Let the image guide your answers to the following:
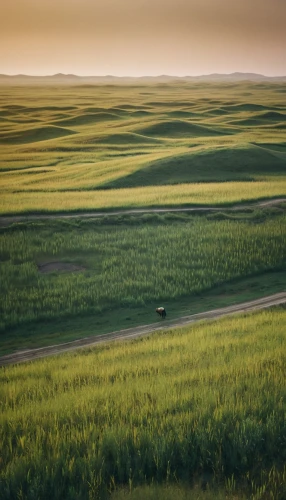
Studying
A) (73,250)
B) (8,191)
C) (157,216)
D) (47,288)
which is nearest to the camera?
(47,288)

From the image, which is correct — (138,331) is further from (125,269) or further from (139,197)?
(139,197)

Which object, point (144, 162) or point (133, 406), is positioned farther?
point (144, 162)

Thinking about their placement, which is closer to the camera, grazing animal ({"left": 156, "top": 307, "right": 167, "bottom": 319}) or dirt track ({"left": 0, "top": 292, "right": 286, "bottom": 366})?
dirt track ({"left": 0, "top": 292, "right": 286, "bottom": 366})

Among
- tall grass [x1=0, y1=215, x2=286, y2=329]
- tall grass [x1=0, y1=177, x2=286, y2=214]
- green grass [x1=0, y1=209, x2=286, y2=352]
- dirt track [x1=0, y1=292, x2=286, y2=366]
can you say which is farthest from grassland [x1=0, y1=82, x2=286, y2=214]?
dirt track [x1=0, y1=292, x2=286, y2=366]

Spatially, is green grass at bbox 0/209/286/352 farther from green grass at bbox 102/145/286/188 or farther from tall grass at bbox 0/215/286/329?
green grass at bbox 102/145/286/188

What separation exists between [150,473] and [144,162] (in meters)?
35.7

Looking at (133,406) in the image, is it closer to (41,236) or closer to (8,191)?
(41,236)

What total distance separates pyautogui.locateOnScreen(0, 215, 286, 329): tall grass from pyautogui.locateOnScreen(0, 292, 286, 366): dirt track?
67.7 inches

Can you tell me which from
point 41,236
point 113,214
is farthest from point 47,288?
point 113,214

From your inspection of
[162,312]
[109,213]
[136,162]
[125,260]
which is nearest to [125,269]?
[125,260]

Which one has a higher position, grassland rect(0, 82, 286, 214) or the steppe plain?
grassland rect(0, 82, 286, 214)

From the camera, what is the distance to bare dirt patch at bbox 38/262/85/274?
18562 millimetres

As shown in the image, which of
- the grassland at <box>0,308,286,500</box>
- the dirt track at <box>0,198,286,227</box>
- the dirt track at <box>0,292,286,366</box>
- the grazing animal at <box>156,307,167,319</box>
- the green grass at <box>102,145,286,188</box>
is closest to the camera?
the grassland at <box>0,308,286,500</box>

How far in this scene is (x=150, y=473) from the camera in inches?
236
